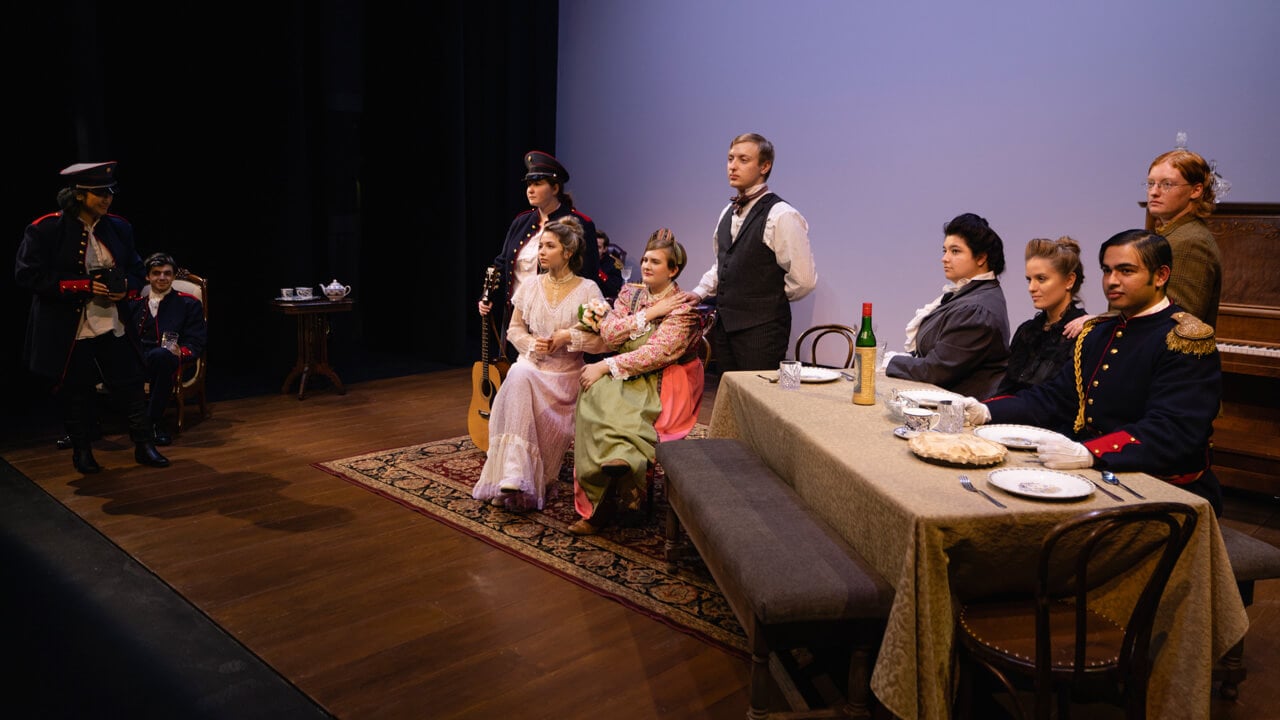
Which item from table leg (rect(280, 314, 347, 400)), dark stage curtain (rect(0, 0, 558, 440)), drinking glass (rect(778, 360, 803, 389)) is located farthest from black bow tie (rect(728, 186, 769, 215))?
dark stage curtain (rect(0, 0, 558, 440))

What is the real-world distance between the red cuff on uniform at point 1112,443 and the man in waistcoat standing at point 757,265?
1.52 metres

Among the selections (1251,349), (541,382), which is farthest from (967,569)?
(1251,349)

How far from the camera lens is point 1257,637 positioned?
8.58 ft

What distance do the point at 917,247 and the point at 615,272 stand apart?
2405 millimetres

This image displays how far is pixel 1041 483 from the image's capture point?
1.84 m

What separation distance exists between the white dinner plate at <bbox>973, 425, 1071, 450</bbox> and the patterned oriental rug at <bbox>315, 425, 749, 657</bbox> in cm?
88

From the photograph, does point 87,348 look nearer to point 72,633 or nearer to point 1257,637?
point 72,633

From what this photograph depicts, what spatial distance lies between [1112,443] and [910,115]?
3.94 metres

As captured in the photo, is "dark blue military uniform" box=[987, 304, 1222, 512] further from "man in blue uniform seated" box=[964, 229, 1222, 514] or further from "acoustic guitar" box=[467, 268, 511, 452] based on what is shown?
"acoustic guitar" box=[467, 268, 511, 452]

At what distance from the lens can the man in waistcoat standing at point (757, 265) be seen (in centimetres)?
350

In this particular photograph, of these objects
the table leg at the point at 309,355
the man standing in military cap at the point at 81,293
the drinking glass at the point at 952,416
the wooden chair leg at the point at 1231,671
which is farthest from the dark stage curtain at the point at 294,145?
the wooden chair leg at the point at 1231,671

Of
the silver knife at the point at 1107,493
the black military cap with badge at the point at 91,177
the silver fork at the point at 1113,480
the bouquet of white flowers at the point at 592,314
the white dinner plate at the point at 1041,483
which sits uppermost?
the black military cap with badge at the point at 91,177

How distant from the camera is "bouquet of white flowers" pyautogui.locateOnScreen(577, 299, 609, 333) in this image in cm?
349

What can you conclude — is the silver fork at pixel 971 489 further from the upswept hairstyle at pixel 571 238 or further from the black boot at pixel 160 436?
the black boot at pixel 160 436
